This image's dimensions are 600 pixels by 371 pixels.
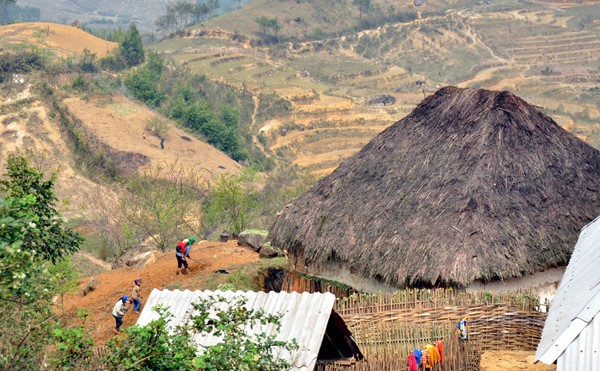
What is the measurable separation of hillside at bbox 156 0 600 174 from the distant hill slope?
9.96 m

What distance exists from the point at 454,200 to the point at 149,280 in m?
7.56

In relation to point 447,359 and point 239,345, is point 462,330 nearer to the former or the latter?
point 447,359

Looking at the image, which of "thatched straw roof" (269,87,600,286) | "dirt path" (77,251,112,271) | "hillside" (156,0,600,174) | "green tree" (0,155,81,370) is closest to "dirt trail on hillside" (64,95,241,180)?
"hillside" (156,0,600,174)

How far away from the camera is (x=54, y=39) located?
6275cm

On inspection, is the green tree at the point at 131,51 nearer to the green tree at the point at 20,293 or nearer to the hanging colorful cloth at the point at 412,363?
the hanging colorful cloth at the point at 412,363

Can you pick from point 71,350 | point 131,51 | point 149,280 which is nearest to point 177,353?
point 71,350

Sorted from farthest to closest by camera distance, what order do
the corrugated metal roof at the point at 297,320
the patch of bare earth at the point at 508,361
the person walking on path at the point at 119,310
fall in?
the person walking on path at the point at 119,310 < the patch of bare earth at the point at 508,361 < the corrugated metal roof at the point at 297,320

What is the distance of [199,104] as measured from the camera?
5559 centimetres

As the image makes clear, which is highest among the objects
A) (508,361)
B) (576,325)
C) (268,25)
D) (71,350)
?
(576,325)

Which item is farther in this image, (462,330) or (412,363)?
(462,330)

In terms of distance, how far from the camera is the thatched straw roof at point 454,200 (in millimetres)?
14211

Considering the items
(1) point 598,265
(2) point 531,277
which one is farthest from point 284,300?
(2) point 531,277

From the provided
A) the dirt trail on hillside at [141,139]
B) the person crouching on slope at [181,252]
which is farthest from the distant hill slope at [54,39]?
the person crouching on slope at [181,252]

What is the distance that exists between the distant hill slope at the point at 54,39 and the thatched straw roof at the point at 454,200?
4460 centimetres
